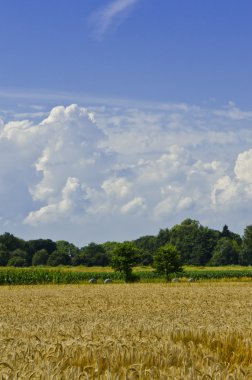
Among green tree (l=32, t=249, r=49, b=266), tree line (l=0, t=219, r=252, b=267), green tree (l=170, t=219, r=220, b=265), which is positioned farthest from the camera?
green tree (l=170, t=219, r=220, b=265)

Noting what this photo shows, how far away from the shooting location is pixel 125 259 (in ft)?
253

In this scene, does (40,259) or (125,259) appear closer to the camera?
(125,259)

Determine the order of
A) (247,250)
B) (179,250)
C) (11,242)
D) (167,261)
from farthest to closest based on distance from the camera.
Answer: (179,250) → (11,242) → (247,250) → (167,261)

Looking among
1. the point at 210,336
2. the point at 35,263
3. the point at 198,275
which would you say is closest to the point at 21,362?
the point at 210,336

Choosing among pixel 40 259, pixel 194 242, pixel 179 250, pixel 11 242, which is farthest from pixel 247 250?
pixel 11 242

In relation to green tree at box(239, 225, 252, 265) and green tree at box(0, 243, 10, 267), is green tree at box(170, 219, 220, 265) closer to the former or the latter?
green tree at box(239, 225, 252, 265)

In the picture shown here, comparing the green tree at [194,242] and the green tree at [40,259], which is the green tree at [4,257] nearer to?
the green tree at [40,259]

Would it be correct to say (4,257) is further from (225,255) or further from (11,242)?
(225,255)

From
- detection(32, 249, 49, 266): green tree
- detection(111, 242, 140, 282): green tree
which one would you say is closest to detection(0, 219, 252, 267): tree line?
detection(32, 249, 49, 266): green tree

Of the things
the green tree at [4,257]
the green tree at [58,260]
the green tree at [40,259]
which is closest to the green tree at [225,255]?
the green tree at [58,260]

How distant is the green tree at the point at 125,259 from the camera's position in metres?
77.2

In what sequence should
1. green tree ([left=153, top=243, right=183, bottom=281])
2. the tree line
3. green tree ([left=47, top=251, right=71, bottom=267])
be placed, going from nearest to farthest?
green tree ([left=153, top=243, right=183, bottom=281])
green tree ([left=47, top=251, right=71, bottom=267])
the tree line

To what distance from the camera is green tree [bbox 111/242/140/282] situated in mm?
77188

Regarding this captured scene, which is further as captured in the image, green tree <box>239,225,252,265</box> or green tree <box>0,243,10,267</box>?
green tree <box>239,225,252,265</box>
